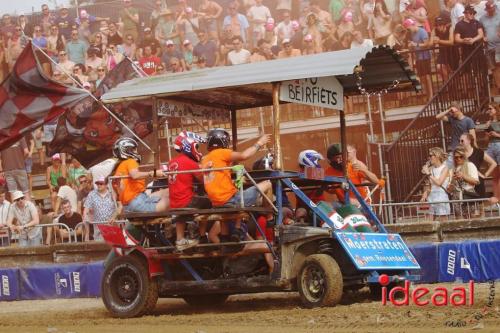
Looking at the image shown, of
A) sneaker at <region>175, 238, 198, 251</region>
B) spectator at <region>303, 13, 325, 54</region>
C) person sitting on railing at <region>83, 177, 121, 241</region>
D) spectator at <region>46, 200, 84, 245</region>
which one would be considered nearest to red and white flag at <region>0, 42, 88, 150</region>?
person sitting on railing at <region>83, 177, 121, 241</region>

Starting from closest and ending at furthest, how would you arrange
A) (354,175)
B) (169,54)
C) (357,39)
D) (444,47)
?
(354,175)
(444,47)
(357,39)
(169,54)

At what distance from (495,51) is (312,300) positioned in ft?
29.9

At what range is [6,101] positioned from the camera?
1819 cm

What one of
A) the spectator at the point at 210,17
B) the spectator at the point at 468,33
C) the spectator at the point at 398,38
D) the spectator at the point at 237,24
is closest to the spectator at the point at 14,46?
the spectator at the point at 210,17

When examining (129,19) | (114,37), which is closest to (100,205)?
(114,37)

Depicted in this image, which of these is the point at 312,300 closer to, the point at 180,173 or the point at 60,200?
the point at 180,173

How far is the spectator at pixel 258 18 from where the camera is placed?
22.9m

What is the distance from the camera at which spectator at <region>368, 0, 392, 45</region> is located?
802 inches

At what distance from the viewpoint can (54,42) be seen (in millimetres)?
26109

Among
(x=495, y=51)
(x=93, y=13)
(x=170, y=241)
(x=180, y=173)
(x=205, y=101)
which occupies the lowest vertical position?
(x=170, y=241)

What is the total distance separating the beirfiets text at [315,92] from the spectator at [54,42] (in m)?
14.7

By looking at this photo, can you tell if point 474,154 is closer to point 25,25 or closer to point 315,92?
point 315,92

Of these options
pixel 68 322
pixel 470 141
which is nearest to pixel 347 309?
pixel 68 322

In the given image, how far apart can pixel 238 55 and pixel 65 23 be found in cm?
633
